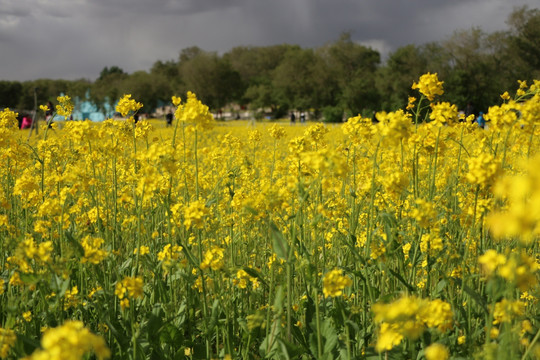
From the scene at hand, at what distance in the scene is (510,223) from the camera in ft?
3.78

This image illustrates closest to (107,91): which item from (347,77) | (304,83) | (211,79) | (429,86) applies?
(211,79)

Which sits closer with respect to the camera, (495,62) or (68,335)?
(68,335)

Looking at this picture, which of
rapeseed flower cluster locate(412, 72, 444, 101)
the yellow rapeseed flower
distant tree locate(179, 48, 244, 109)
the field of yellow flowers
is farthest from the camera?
distant tree locate(179, 48, 244, 109)

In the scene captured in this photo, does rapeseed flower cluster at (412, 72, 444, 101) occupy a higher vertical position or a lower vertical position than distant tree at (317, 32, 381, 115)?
lower

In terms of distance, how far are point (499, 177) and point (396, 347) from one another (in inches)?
38.5

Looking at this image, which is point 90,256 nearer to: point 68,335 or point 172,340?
point 172,340

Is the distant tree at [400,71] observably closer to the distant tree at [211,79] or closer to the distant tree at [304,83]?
the distant tree at [304,83]

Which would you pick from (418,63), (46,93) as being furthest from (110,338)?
(46,93)

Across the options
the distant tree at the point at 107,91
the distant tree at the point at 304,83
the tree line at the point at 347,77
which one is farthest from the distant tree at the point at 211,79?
the distant tree at the point at 107,91

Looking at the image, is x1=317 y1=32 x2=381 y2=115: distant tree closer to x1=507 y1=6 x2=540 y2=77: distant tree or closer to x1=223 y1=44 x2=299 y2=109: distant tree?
x1=507 y1=6 x2=540 y2=77: distant tree

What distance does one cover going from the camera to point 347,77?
49.5 m

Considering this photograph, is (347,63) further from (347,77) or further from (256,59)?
(256,59)

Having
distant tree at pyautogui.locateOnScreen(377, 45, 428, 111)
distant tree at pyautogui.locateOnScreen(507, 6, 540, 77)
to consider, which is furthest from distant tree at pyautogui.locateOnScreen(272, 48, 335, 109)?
distant tree at pyautogui.locateOnScreen(507, 6, 540, 77)

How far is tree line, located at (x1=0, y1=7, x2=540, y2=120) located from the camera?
39156mm
